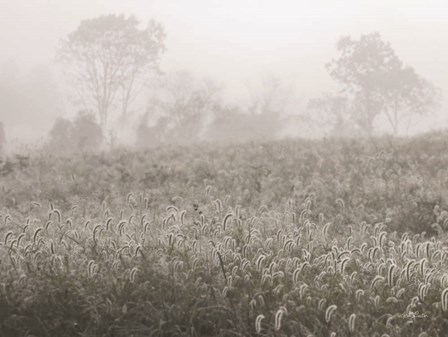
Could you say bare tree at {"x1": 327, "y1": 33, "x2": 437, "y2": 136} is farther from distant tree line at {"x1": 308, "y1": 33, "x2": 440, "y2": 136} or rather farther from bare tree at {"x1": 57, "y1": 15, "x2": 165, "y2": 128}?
bare tree at {"x1": 57, "y1": 15, "x2": 165, "y2": 128}

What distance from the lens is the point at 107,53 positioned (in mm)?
51094

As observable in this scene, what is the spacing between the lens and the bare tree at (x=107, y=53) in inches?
2005

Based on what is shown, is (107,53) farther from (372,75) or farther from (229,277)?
(229,277)

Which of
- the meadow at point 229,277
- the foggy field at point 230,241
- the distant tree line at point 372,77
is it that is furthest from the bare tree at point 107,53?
the meadow at point 229,277

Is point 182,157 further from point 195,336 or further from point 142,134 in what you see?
point 142,134

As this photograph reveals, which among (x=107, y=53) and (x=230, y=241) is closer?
(x=230, y=241)

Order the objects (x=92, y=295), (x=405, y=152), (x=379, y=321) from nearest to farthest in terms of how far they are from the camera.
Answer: (x=379, y=321) < (x=92, y=295) < (x=405, y=152)

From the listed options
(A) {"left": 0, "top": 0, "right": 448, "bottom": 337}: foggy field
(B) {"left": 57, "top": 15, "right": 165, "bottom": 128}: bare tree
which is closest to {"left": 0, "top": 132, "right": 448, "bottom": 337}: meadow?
(A) {"left": 0, "top": 0, "right": 448, "bottom": 337}: foggy field

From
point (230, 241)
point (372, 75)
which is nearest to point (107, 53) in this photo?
point (372, 75)

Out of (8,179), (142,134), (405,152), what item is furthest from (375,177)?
(142,134)

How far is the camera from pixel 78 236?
6008 mm

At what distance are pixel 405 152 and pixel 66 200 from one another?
9087 mm

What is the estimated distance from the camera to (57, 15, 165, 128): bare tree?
167 feet

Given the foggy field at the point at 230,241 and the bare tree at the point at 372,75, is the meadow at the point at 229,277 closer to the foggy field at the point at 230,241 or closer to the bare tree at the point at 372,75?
the foggy field at the point at 230,241
